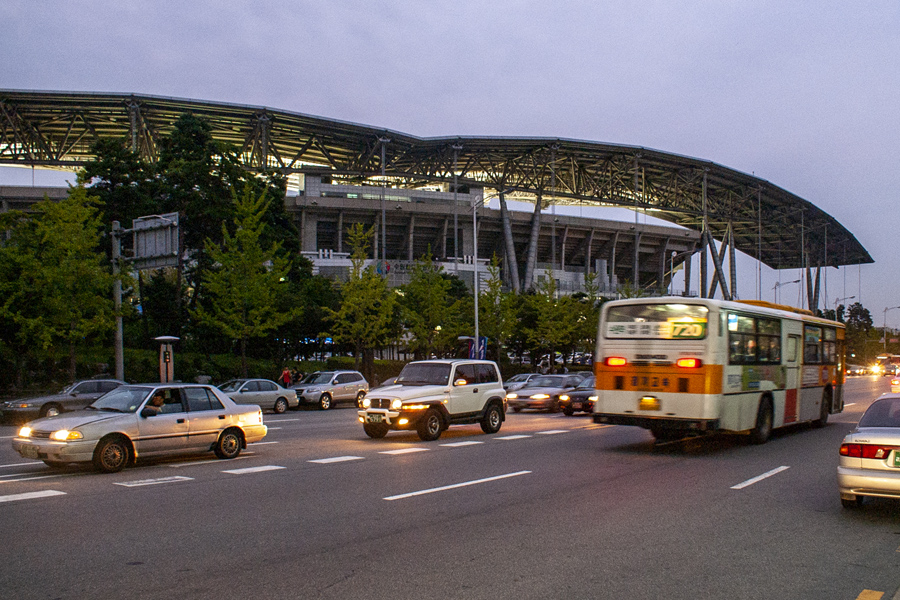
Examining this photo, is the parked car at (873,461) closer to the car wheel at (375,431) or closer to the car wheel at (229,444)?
the car wheel at (229,444)

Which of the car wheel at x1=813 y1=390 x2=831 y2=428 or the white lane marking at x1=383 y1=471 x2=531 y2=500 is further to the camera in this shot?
the car wheel at x1=813 y1=390 x2=831 y2=428

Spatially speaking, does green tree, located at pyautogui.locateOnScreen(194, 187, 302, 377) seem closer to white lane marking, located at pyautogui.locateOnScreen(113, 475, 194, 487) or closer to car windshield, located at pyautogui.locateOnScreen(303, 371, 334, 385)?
car windshield, located at pyautogui.locateOnScreen(303, 371, 334, 385)

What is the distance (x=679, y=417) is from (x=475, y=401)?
18.5ft

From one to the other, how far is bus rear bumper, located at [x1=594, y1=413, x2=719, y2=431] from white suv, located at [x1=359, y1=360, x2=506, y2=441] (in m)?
3.76

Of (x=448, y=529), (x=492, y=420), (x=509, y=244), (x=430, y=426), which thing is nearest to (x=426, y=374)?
(x=430, y=426)

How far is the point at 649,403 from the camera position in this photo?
594 inches

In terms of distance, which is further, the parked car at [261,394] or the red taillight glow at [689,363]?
the parked car at [261,394]

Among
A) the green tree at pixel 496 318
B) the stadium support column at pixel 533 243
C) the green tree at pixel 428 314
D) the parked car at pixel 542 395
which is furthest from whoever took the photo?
the stadium support column at pixel 533 243

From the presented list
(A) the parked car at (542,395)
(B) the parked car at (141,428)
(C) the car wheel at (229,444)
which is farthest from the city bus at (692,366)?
(A) the parked car at (542,395)

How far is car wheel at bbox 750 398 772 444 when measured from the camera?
16422 millimetres

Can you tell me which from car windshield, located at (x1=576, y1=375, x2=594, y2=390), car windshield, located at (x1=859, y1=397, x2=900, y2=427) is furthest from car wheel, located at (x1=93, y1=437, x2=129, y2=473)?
car windshield, located at (x1=576, y1=375, x2=594, y2=390)

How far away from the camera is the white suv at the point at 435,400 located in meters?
17.1

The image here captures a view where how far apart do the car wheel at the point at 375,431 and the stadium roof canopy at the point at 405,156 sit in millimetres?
35776

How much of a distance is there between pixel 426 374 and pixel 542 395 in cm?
1104
